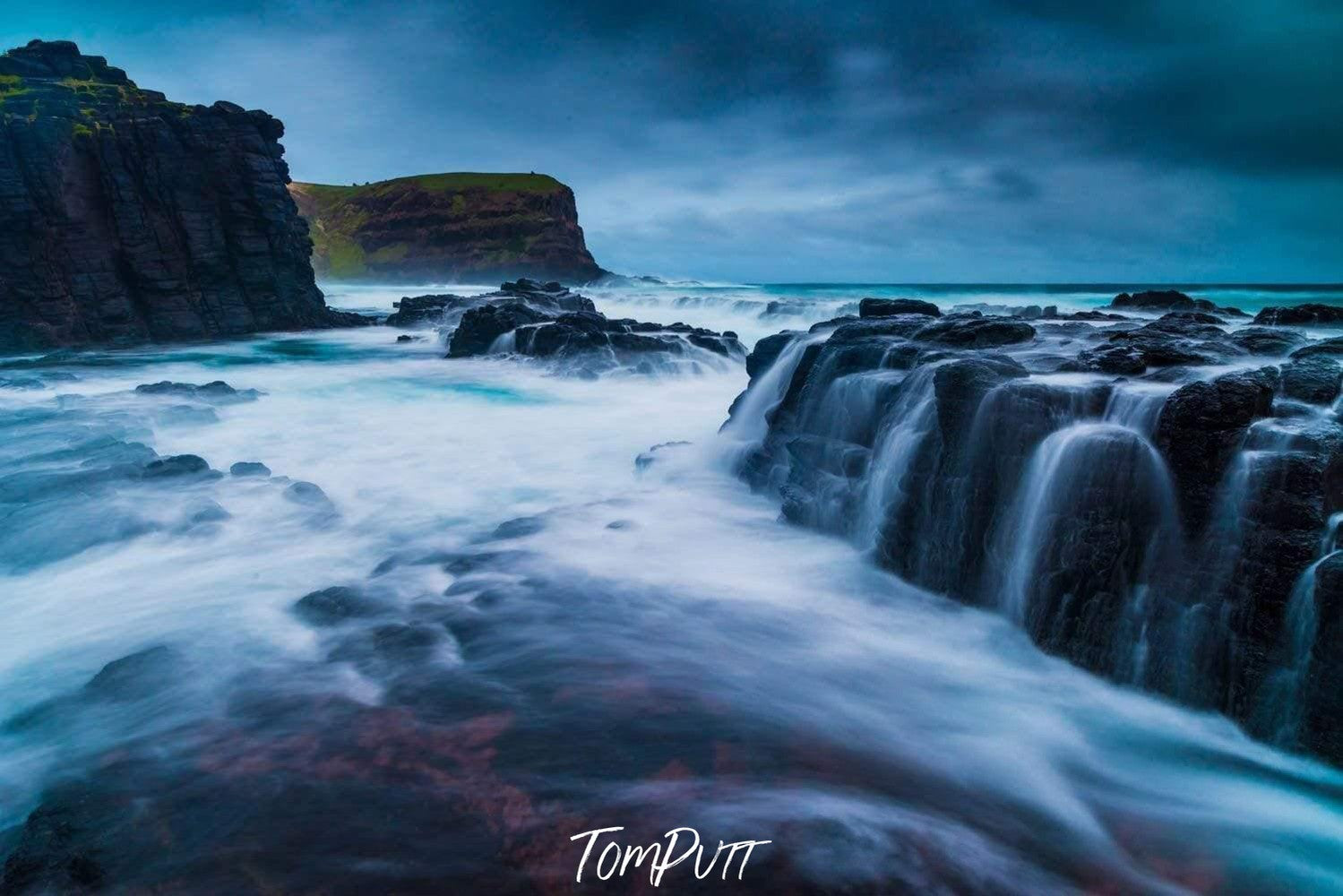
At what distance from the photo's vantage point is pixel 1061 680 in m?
5.68

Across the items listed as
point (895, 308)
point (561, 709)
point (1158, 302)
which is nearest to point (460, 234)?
point (1158, 302)

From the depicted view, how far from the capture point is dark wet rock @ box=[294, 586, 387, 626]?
6.41 m

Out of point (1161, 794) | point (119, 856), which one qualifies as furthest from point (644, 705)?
point (1161, 794)

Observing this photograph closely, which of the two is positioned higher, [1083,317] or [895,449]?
[1083,317]

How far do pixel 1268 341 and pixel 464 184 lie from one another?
330 feet

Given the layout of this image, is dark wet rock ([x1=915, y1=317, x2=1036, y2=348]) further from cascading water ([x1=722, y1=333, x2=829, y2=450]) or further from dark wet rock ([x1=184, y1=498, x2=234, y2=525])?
dark wet rock ([x1=184, y1=498, x2=234, y2=525])

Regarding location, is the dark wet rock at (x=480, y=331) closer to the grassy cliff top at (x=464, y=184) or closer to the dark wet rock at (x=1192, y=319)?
the dark wet rock at (x=1192, y=319)

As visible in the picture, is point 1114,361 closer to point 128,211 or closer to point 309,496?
point 309,496

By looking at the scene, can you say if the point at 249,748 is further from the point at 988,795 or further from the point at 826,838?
the point at 988,795

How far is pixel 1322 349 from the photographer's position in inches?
270

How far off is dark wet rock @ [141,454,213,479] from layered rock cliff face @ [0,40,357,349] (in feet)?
61.6

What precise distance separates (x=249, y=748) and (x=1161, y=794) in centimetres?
571

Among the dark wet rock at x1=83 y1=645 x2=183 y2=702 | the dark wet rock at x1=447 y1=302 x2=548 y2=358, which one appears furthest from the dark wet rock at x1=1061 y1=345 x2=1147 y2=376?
the dark wet rock at x1=447 y1=302 x2=548 y2=358

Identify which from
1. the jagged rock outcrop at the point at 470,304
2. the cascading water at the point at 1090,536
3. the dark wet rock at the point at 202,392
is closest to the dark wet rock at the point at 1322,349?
the cascading water at the point at 1090,536
